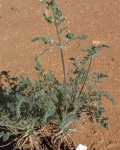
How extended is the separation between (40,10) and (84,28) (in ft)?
2.61

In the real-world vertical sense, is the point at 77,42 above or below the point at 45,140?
above

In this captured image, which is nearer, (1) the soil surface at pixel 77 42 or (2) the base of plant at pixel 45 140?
(2) the base of plant at pixel 45 140

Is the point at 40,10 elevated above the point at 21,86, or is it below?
above

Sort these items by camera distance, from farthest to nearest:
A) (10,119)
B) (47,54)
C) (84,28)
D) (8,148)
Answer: (84,28)
(47,54)
(8,148)
(10,119)

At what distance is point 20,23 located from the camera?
5645mm

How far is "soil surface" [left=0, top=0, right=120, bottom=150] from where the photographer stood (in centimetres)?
403

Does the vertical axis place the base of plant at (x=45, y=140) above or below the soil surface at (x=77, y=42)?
below

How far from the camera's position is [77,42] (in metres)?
5.24

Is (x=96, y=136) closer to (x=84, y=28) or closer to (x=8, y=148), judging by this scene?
(x=8, y=148)

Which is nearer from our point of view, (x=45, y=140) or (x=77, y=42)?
(x=45, y=140)

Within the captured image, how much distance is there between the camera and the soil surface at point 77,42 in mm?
4033

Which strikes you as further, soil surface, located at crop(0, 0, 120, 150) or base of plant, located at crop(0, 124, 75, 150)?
soil surface, located at crop(0, 0, 120, 150)

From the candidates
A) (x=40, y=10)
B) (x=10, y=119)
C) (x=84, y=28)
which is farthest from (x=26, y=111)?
(x=40, y=10)

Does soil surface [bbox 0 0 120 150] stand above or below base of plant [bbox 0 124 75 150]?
above
